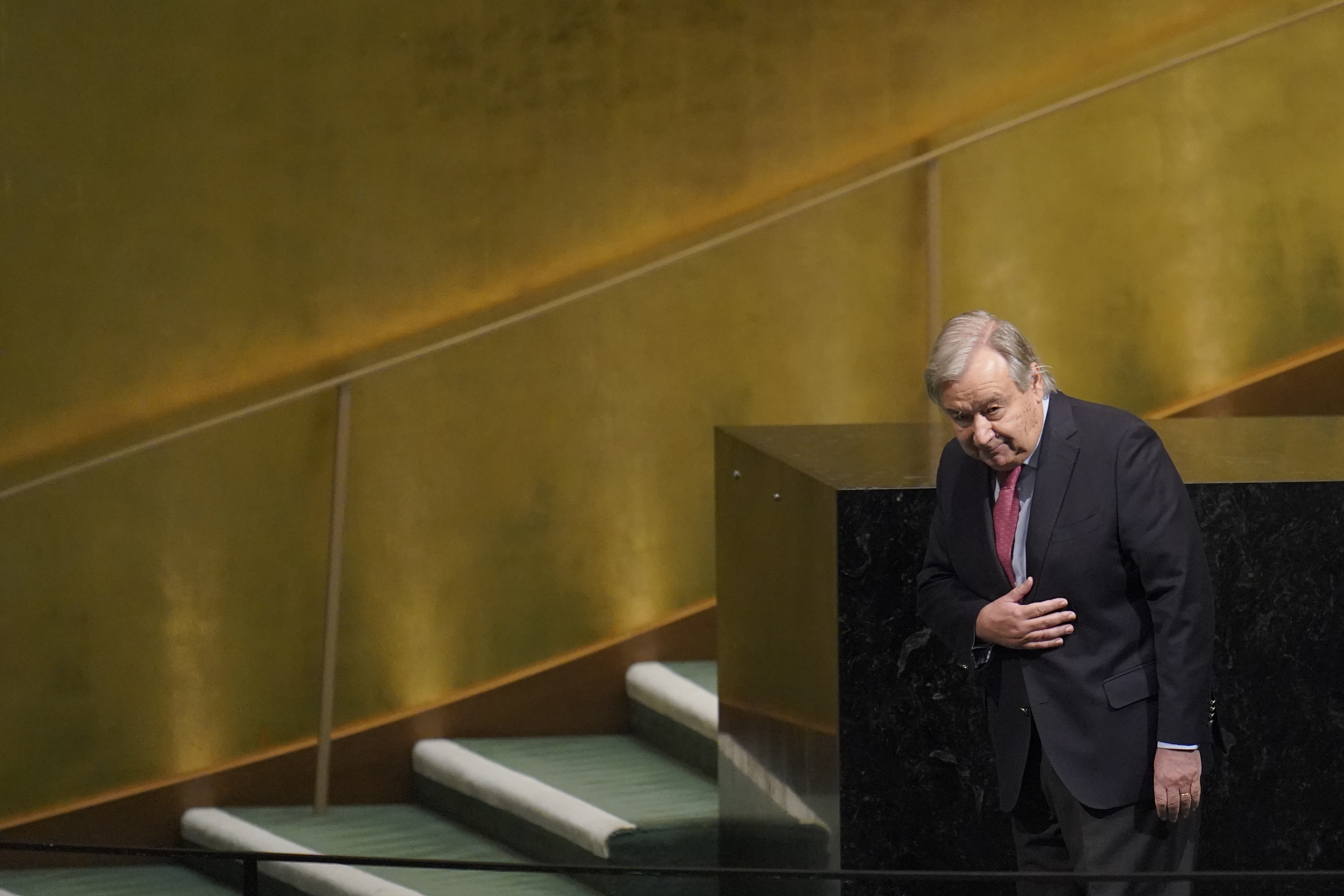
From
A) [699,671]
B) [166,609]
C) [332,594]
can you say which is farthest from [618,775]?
[166,609]

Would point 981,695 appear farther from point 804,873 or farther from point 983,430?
point 804,873

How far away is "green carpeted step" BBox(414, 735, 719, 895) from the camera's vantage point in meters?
3.78

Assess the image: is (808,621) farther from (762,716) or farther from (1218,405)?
(1218,405)

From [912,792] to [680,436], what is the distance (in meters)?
2.27

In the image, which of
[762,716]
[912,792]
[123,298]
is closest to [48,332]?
[123,298]

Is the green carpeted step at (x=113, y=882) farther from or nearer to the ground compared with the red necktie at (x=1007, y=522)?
nearer to the ground

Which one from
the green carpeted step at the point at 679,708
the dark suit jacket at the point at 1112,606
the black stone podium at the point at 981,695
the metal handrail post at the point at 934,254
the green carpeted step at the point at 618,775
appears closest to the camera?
the dark suit jacket at the point at 1112,606

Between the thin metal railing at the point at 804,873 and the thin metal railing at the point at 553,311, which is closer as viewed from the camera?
the thin metal railing at the point at 804,873

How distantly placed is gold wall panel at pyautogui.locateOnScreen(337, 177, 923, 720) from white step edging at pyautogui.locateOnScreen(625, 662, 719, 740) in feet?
0.80

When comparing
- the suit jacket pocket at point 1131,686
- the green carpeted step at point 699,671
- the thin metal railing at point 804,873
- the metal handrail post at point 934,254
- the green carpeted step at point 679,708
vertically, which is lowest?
the green carpeted step at point 679,708

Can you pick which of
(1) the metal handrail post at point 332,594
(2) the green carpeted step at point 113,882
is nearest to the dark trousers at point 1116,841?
(2) the green carpeted step at point 113,882

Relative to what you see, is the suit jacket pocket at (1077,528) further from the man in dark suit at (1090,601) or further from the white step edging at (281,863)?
the white step edging at (281,863)

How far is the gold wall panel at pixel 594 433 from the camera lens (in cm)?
474

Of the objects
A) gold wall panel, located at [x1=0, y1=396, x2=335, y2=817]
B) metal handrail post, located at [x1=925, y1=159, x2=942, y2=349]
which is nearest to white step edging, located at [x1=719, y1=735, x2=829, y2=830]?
gold wall panel, located at [x1=0, y1=396, x2=335, y2=817]
